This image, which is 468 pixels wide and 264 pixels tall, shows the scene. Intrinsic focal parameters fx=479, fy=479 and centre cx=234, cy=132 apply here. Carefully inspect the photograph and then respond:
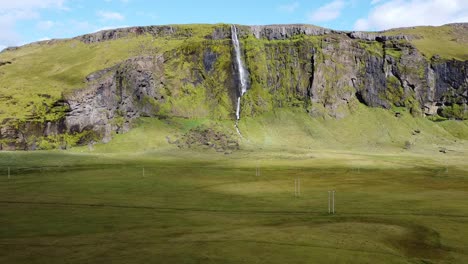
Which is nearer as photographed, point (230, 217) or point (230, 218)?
point (230, 218)

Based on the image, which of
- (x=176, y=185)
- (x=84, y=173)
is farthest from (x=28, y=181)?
(x=176, y=185)

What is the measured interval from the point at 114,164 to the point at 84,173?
2595 cm

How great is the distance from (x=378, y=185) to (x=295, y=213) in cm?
3757

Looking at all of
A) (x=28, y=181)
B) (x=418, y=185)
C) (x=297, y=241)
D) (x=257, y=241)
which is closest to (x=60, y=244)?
(x=257, y=241)

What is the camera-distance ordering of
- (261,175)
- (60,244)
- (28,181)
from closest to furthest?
(60,244), (28,181), (261,175)

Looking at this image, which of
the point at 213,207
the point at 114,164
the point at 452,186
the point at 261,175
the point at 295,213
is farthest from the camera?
the point at 114,164

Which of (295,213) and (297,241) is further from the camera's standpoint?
(295,213)

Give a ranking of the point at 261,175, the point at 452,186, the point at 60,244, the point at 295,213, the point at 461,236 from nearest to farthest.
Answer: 1. the point at 60,244
2. the point at 461,236
3. the point at 295,213
4. the point at 452,186
5. the point at 261,175

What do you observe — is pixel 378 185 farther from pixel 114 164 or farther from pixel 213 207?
pixel 114 164

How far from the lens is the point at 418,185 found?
8969cm

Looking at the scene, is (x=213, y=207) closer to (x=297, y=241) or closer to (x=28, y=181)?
(x=297, y=241)

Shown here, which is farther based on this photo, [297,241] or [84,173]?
[84,173]

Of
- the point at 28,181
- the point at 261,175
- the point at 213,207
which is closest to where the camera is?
the point at 213,207

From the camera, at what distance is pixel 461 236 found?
44.2m
